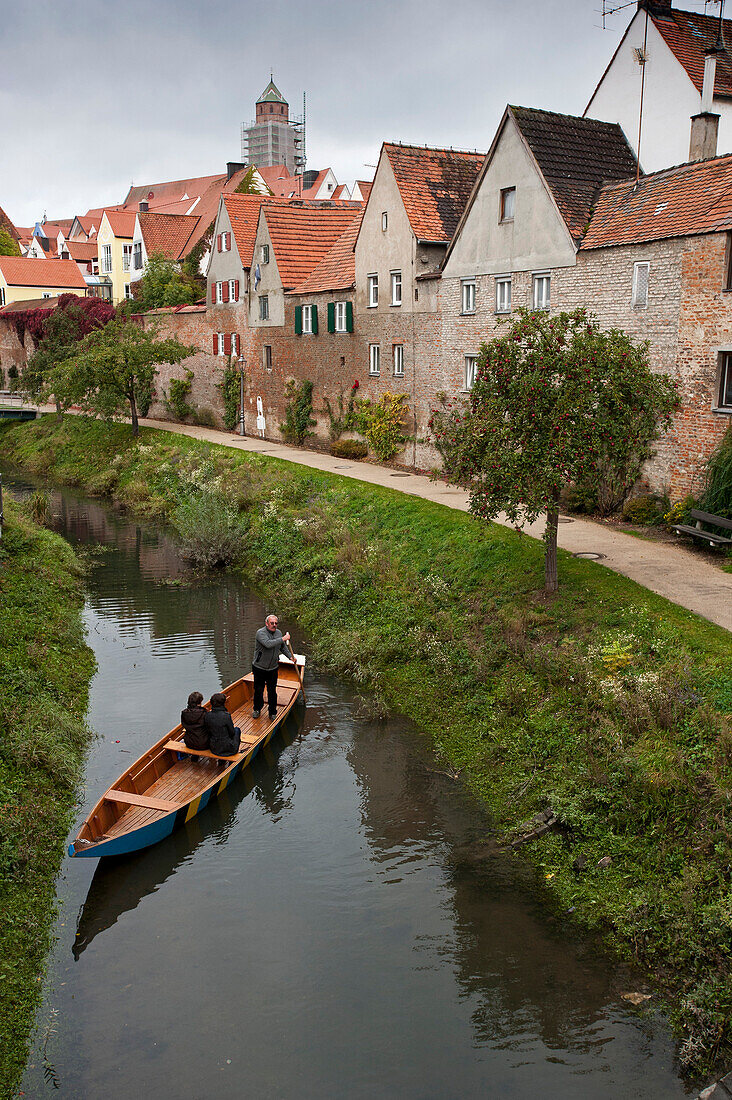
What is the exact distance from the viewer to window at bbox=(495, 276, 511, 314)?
82.7 feet

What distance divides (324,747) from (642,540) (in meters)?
8.81

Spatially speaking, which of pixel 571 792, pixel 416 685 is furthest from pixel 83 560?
pixel 571 792

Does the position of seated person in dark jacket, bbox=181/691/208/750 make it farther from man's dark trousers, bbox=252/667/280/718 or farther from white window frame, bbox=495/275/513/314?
white window frame, bbox=495/275/513/314

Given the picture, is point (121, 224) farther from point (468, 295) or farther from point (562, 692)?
point (562, 692)

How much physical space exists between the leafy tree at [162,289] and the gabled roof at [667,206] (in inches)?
1301

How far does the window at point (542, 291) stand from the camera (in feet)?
77.8

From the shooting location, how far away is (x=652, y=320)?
66.9ft

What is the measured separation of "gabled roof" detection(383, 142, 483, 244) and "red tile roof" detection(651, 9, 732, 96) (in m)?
7.11

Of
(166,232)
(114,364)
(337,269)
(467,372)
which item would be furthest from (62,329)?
(467,372)

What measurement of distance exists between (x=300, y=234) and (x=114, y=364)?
964 cm

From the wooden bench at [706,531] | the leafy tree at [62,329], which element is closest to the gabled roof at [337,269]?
the wooden bench at [706,531]

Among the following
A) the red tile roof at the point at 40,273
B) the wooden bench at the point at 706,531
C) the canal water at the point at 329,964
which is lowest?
the canal water at the point at 329,964

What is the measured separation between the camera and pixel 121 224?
7062 centimetres

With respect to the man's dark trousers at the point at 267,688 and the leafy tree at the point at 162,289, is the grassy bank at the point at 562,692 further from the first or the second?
the leafy tree at the point at 162,289
